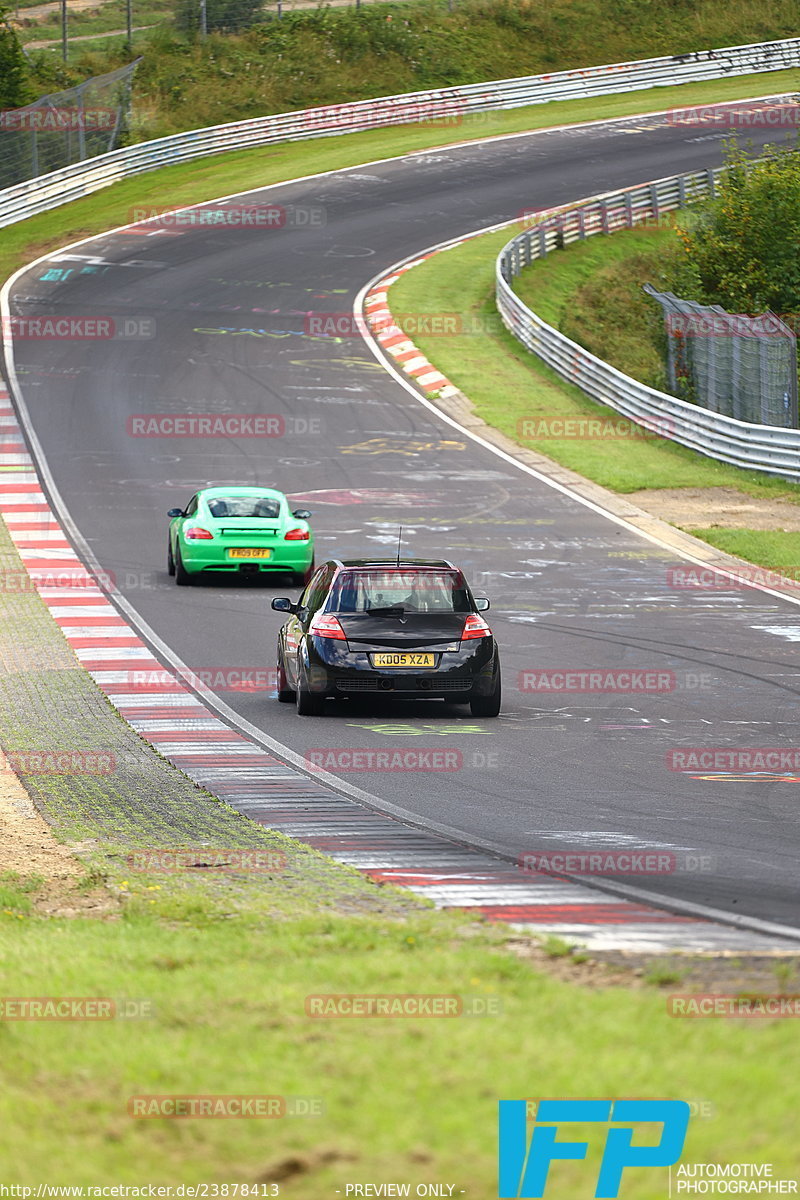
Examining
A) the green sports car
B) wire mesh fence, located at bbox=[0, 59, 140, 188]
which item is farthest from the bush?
wire mesh fence, located at bbox=[0, 59, 140, 188]

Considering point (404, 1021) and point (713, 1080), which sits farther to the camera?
point (404, 1021)

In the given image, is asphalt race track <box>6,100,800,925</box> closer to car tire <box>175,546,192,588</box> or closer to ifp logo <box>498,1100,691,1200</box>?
car tire <box>175,546,192,588</box>

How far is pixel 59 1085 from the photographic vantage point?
16.5ft

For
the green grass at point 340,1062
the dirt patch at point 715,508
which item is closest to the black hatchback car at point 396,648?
the green grass at point 340,1062

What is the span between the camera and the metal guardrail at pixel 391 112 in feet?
179

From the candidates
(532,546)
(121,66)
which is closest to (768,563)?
(532,546)

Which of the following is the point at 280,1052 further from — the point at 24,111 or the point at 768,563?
the point at 24,111

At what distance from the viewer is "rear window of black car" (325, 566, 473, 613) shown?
15.2m

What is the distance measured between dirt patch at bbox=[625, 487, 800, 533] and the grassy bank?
3670 centimetres

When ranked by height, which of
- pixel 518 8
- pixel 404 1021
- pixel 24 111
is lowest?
pixel 404 1021

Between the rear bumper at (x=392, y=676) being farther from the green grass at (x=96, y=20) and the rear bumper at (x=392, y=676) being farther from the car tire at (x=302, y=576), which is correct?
the green grass at (x=96, y=20)

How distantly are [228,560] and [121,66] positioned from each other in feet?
154

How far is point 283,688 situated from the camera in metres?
15.7

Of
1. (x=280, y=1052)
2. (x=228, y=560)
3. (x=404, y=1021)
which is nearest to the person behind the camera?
(x=280, y=1052)
